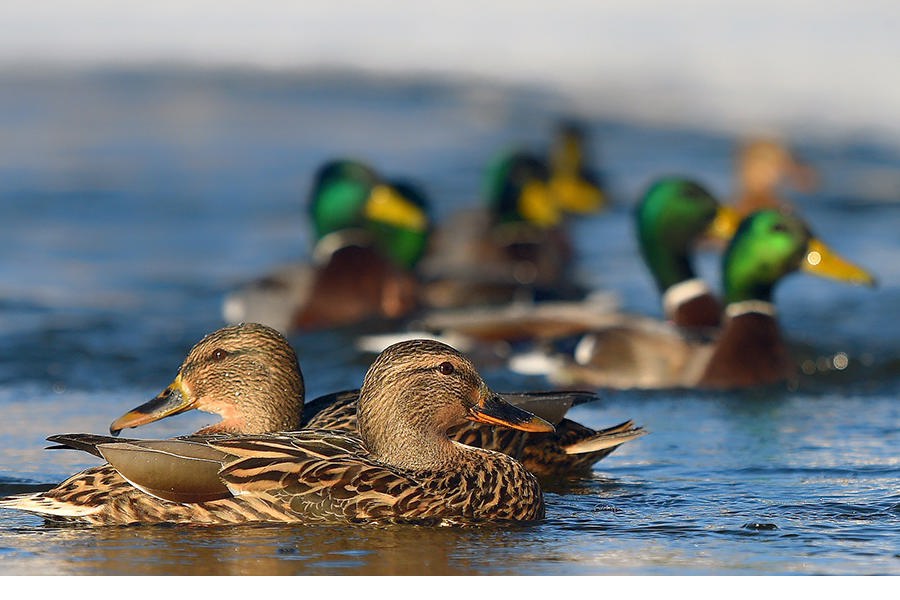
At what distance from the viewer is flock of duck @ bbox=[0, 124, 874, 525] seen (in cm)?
602

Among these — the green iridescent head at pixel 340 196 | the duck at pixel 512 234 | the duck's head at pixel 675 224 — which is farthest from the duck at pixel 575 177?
the duck's head at pixel 675 224

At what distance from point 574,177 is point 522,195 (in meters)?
3.48

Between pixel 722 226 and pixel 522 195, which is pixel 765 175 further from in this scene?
pixel 722 226

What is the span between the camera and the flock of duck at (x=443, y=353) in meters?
6.02

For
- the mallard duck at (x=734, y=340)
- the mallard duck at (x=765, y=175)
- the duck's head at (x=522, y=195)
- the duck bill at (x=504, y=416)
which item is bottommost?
the duck bill at (x=504, y=416)

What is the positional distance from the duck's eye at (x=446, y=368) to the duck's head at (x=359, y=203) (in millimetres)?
7328

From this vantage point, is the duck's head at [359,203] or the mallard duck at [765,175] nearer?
the duck's head at [359,203]

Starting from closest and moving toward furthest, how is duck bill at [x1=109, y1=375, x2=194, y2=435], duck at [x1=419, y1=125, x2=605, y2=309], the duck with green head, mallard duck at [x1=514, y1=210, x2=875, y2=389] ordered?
duck bill at [x1=109, y1=375, x2=194, y2=435] < mallard duck at [x1=514, y1=210, x2=875, y2=389] < the duck with green head < duck at [x1=419, y1=125, x2=605, y2=309]

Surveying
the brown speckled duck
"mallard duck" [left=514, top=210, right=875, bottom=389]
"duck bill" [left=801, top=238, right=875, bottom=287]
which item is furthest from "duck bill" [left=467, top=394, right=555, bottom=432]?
"duck bill" [left=801, top=238, right=875, bottom=287]

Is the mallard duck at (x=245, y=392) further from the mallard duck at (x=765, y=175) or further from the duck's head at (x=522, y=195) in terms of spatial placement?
the mallard duck at (x=765, y=175)

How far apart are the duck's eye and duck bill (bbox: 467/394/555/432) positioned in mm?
152

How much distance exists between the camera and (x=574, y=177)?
19078 mm

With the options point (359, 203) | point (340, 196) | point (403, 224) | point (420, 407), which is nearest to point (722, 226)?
point (403, 224)

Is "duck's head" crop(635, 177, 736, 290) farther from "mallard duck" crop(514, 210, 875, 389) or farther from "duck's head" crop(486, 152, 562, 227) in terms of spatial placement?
"duck's head" crop(486, 152, 562, 227)
